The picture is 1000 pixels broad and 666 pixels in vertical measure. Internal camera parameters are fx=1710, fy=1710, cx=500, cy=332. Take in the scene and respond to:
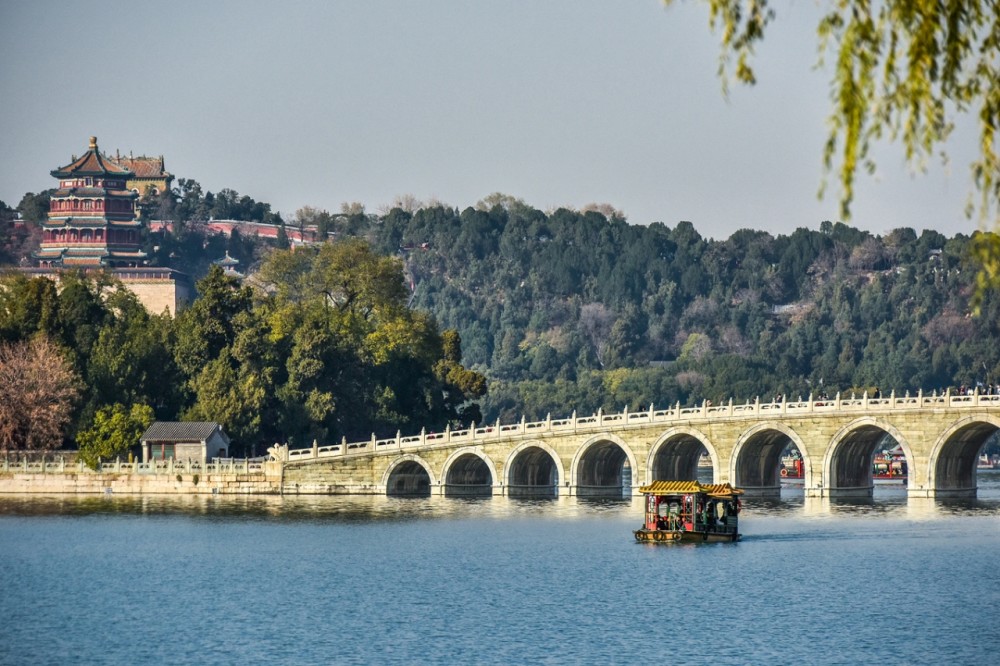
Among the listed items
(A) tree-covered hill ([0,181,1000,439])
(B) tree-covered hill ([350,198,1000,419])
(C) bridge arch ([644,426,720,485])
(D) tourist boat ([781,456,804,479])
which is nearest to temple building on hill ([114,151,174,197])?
(A) tree-covered hill ([0,181,1000,439])

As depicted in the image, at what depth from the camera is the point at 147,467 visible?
83.3m

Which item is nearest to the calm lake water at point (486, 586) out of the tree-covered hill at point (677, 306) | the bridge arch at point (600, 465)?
the bridge arch at point (600, 465)

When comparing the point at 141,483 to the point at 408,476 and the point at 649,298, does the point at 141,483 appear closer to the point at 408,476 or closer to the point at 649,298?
the point at 408,476

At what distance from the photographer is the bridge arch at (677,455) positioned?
258ft

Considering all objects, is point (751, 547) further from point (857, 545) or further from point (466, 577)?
point (466, 577)

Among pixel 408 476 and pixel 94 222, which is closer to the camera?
pixel 408 476

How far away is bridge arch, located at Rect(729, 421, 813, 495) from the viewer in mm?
77375

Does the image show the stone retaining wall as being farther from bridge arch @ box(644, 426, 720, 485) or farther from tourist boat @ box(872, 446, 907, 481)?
tourist boat @ box(872, 446, 907, 481)

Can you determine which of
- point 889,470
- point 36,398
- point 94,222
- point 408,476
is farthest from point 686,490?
point 94,222

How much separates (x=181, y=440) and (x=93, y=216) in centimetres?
6152

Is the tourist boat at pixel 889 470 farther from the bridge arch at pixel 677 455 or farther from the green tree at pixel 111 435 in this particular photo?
the green tree at pixel 111 435

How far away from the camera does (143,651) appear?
4159 cm

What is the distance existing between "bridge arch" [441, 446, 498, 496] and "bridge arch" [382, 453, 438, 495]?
94 centimetres

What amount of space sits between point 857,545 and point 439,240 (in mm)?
121650
